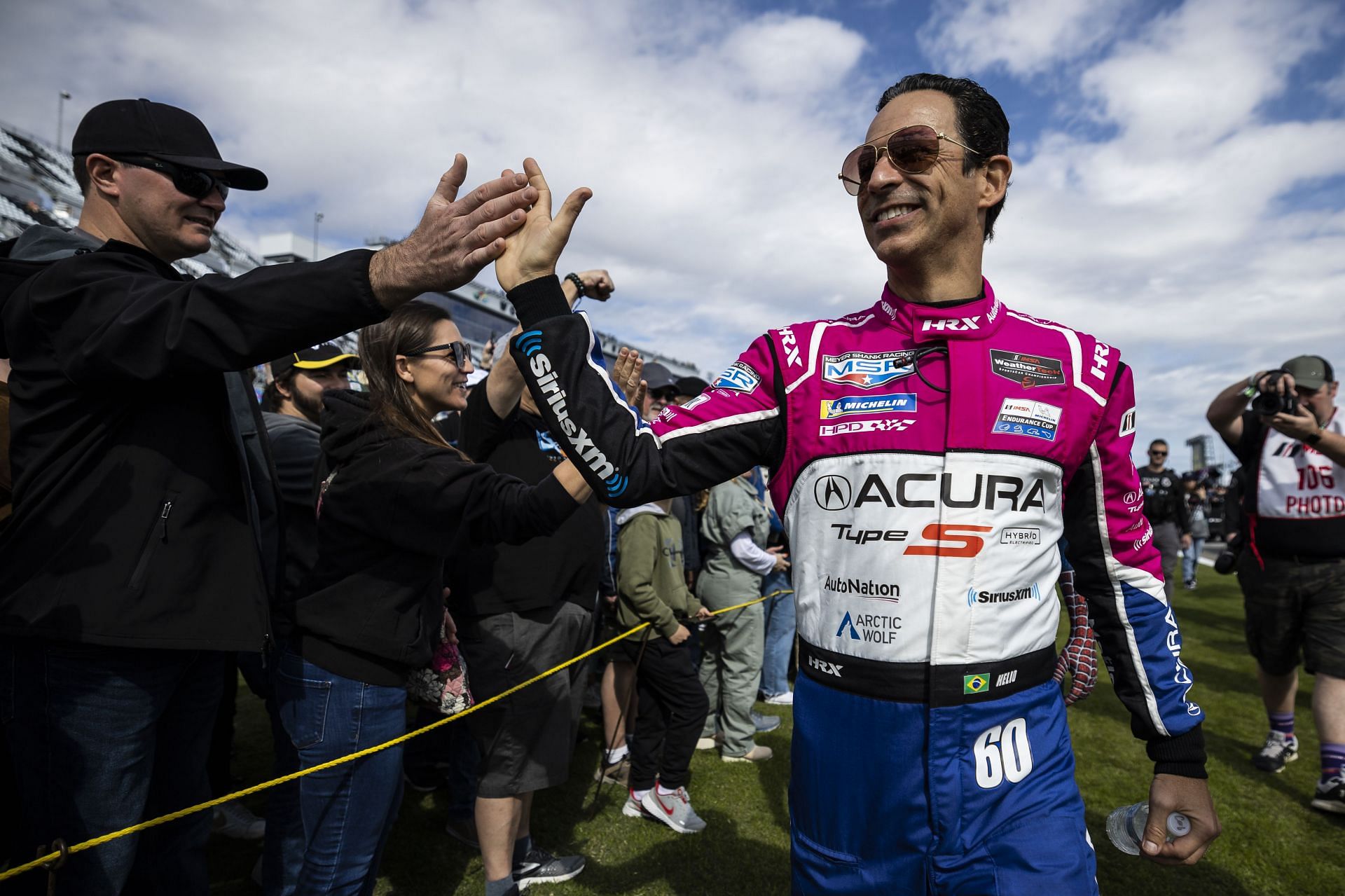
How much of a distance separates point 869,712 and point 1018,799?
1.10 feet

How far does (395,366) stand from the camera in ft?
8.50

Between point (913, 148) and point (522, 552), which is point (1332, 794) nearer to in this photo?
point (522, 552)

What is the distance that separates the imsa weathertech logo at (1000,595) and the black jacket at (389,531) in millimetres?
1186

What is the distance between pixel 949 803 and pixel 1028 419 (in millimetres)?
799

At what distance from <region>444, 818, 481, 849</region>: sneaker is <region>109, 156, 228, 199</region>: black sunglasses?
3156 mm

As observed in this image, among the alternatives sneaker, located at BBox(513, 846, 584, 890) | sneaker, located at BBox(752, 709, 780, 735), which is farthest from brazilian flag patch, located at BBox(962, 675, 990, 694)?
sneaker, located at BBox(752, 709, 780, 735)

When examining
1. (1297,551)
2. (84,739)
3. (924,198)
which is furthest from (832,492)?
(1297,551)

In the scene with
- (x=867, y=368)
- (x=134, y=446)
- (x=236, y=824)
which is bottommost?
(x=236, y=824)

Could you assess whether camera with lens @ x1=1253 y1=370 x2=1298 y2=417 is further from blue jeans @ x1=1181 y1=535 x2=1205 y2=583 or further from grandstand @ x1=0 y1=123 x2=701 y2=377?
grandstand @ x1=0 y1=123 x2=701 y2=377

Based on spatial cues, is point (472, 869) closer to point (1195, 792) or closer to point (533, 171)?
point (1195, 792)

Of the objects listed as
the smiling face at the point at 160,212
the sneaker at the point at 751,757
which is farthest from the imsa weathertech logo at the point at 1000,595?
the sneaker at the point at 751,757

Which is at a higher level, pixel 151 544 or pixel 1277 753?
pixel 151 544

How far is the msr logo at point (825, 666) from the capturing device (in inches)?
64.9

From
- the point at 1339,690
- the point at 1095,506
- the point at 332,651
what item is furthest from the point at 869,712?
the point at 1339,690
